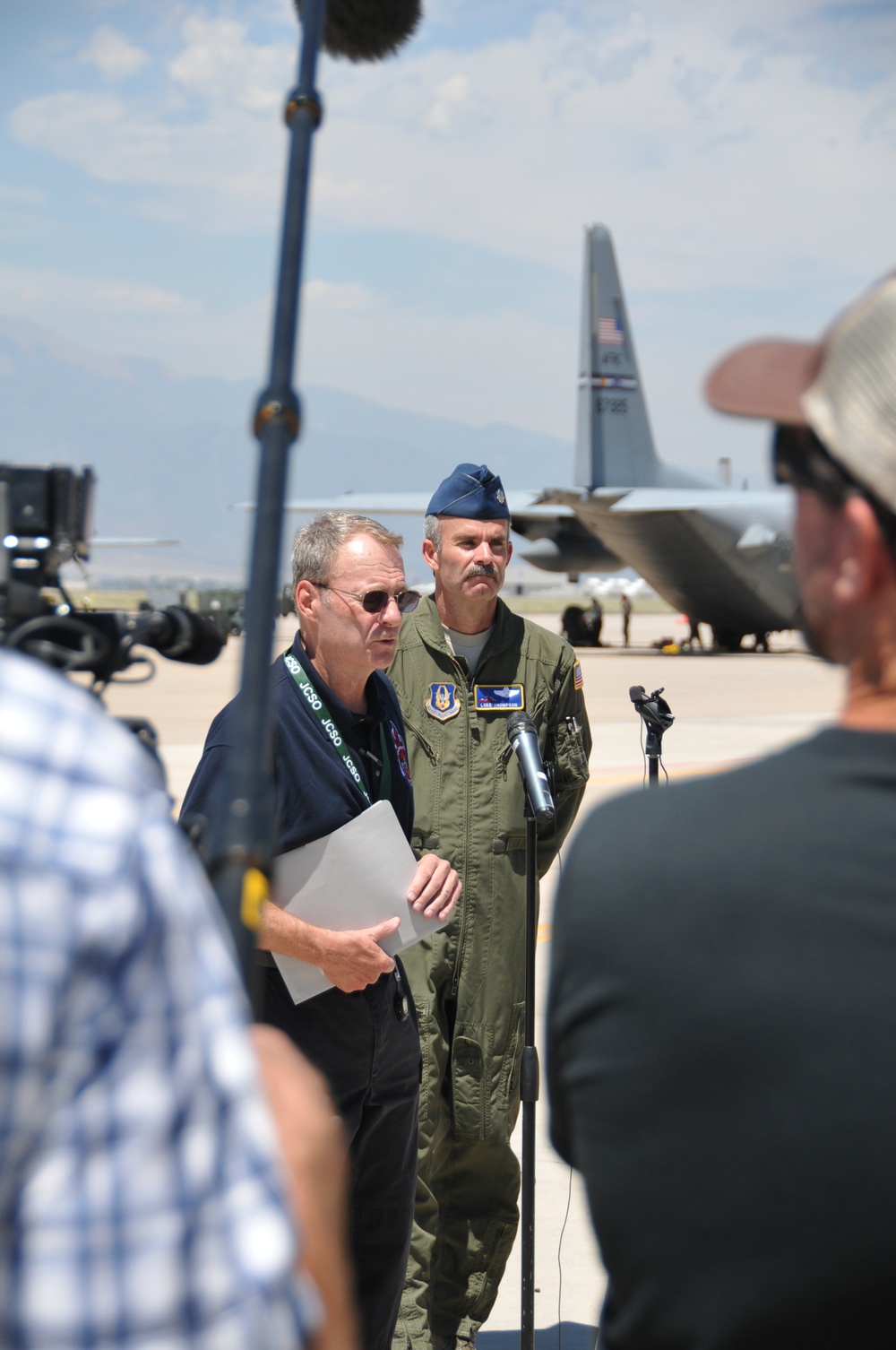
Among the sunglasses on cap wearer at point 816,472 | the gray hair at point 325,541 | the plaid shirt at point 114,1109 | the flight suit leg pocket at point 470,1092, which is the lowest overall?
the flight suit leg pocket at point 470,1092

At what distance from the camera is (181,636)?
1239mm

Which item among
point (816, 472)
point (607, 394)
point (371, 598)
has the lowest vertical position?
point (371, 598)

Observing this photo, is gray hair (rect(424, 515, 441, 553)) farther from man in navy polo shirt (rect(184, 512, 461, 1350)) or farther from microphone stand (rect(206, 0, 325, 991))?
microphone stand (rect(206, 0, 325, 991))

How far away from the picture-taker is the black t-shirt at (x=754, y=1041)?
101cm

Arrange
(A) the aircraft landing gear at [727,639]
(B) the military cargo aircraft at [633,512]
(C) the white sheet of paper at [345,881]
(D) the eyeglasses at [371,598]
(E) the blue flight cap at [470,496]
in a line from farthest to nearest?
(A) the aircraft landing gear at [727,639], (B) the military cargo aircraft at [633,512], (E) the blue flight cap at [470,496], (D) the eyeglasses at [371,598], (C) the white sheet of paper at [345,881]

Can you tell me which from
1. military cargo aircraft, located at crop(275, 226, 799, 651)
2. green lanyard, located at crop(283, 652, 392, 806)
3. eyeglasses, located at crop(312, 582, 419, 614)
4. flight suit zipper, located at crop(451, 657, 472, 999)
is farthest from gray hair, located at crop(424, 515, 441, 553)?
military cargo aircraft, located at crop(275, 226, 799, 651)

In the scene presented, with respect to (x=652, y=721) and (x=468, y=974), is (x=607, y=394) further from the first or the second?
(x=468, y=974)

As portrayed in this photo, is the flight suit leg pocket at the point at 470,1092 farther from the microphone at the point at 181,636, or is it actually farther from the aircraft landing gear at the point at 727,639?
the aircraft landing gear at the point at 727,639

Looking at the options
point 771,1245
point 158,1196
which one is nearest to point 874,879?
point 771,1245

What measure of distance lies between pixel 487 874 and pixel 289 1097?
275 cm

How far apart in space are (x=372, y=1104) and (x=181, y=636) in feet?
6.27

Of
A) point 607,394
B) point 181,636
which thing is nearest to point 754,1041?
point 181,636

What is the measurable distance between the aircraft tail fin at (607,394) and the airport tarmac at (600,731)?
5.16 meters

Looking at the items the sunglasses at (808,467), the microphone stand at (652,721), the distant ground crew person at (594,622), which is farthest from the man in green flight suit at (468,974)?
the distant ground crew person at (594,622)
